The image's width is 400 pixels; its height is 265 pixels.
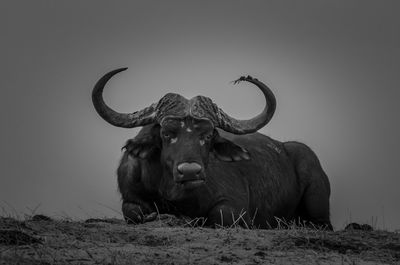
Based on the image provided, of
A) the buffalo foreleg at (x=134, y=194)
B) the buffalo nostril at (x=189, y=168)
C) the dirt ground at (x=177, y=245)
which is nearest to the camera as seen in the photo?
the dirt ground at (x=177, y=245)

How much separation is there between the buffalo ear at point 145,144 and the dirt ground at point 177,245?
7.24 ft

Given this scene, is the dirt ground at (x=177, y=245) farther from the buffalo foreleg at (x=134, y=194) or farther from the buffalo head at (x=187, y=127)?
the buffalo foreleg at (x=134, y=194)

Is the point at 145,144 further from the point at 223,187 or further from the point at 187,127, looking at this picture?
the point at 223,187

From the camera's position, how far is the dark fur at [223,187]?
49.5ft

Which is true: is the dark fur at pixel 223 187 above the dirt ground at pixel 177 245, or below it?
above

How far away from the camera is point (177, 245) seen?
38.7 ft

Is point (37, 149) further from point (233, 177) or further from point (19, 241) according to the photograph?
point (19, 241)

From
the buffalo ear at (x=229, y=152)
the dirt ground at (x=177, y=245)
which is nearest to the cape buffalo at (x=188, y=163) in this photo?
the buffalo ear at (x=229, y=152)

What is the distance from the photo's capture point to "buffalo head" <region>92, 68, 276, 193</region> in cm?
1426

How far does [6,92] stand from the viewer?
359ft

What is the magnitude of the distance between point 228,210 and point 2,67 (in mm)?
149870

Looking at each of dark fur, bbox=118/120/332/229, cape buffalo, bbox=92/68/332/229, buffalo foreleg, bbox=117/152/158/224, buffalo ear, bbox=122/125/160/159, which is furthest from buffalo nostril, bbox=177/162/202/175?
buffalo foreleg, bbox=117/152/158/224

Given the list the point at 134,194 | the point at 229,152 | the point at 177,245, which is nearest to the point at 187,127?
the point at 229,152

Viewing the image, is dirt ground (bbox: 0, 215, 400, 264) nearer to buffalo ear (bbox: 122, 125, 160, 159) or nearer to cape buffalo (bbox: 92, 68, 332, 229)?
cape buffalo (bbox: 92, 68, 332, 229)
